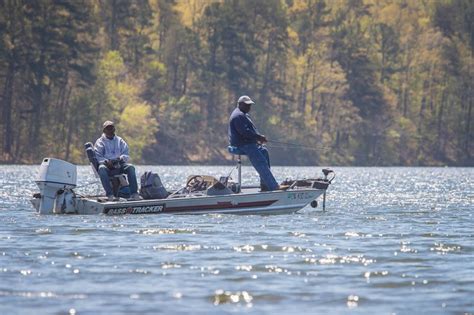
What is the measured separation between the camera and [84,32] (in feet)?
302

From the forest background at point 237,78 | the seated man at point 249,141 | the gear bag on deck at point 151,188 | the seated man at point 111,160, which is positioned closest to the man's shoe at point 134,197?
the seated man at point 111,160

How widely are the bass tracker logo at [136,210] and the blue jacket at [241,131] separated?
99.4 inches

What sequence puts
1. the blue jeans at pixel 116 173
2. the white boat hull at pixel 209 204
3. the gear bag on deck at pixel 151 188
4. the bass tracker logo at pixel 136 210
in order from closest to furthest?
the bass tracker logo at pixel 136 210 < the white boat hull at pixel 209 204 < the blue jeans at pixel 116 173 < the gear bag on deck at pixel 151 188

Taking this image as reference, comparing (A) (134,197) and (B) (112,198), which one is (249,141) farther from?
(B) (112,198)

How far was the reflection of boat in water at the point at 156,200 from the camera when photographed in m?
24.6

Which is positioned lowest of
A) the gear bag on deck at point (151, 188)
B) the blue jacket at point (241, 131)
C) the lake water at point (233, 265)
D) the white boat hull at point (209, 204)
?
the lake water at point (233, 265)

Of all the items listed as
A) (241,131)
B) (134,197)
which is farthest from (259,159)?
(134,197)

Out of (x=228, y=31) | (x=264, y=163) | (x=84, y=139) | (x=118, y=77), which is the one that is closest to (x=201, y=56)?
(x=228, y=31)

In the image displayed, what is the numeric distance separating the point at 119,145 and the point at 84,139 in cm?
6443

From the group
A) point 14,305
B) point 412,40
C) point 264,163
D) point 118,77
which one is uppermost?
point 412,40

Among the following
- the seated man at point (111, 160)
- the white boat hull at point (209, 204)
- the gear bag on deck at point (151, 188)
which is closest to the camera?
the white boat hull at point (209, 204)

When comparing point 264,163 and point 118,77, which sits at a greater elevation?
point 118,77

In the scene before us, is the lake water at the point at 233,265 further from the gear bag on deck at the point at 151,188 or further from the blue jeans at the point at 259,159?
the blue jeans at the point at 259,159

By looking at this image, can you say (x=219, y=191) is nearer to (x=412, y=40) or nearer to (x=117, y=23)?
(x=117, y=23)
